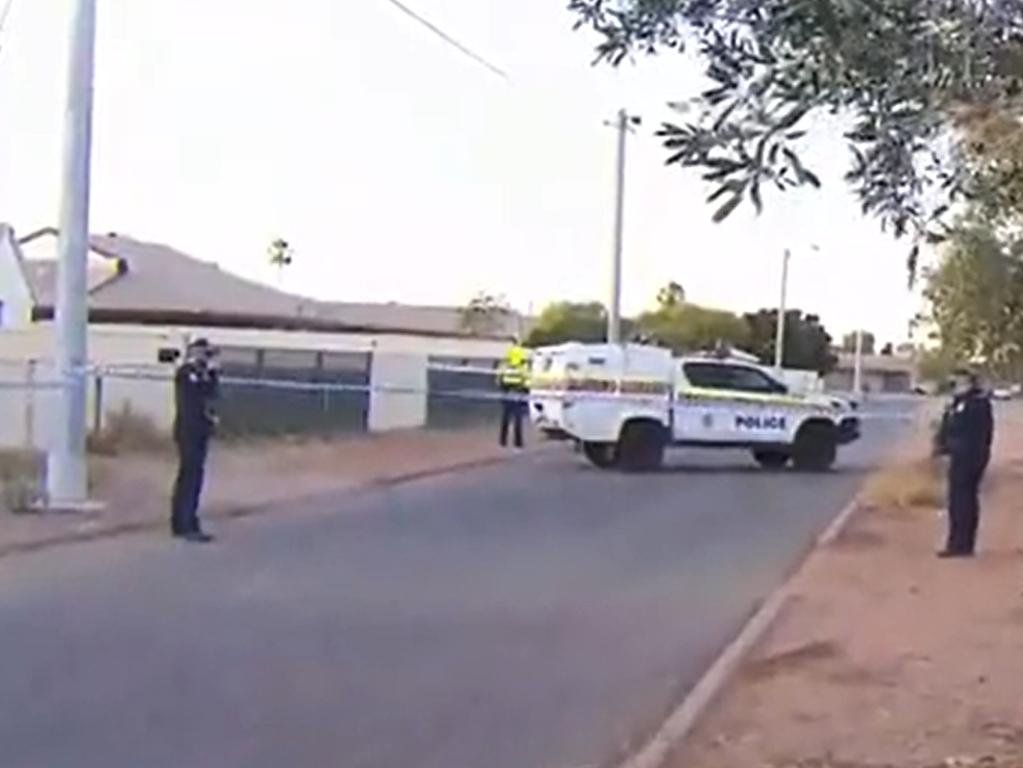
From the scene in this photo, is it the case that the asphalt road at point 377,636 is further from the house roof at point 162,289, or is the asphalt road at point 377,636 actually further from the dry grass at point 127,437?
the house roof at point 162,289

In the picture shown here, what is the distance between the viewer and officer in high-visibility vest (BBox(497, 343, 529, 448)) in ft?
127

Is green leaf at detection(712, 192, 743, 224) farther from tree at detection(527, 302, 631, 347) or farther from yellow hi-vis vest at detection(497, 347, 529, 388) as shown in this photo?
tree at detection(527, 302, 631, 347)

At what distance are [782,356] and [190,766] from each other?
253 ft

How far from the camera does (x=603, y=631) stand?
49.5 ft

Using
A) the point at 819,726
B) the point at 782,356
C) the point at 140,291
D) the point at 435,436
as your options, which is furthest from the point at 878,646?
the point at 782,356

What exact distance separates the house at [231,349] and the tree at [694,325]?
9.60m

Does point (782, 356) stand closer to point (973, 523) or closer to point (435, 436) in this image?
point (435, 436)

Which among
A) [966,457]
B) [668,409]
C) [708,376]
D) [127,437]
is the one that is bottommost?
[127,437]

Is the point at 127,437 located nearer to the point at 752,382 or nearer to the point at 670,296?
the point at 752,382

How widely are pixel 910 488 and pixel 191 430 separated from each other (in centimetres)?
1099

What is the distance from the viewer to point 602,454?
117ft

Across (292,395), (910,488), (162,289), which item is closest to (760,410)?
(910,488)

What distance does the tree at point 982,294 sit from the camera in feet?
31.4

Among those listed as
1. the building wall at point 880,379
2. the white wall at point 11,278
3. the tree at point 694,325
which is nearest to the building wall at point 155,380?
the white wall at point 11,278
